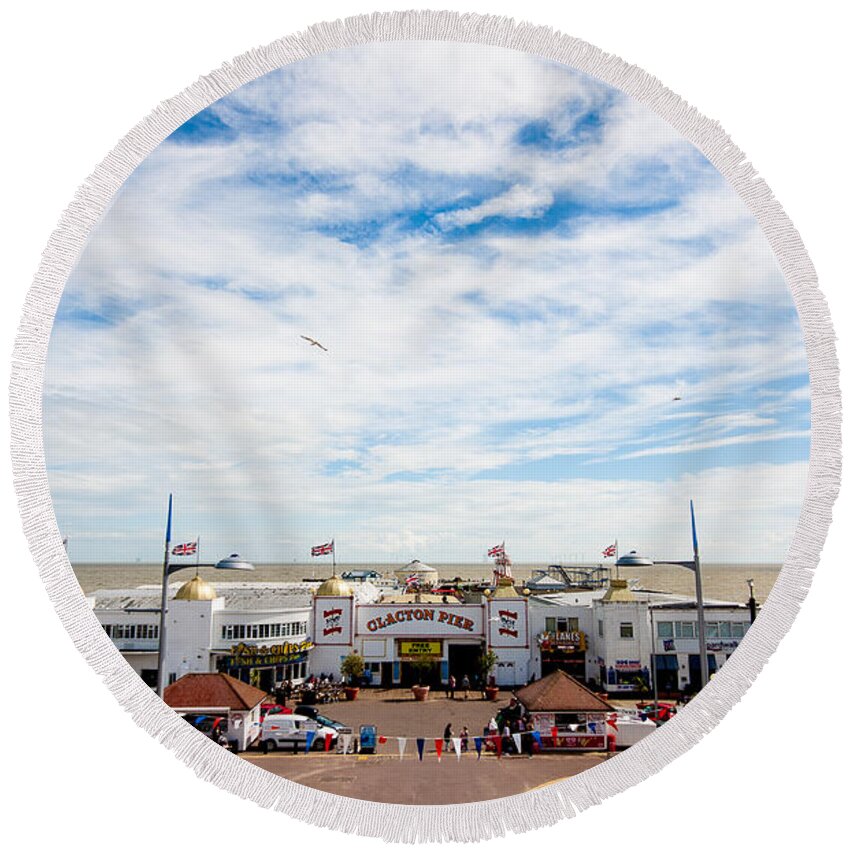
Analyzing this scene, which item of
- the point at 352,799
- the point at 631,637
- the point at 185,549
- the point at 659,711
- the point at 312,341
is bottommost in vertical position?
the point at 352,799

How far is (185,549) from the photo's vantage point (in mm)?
2219

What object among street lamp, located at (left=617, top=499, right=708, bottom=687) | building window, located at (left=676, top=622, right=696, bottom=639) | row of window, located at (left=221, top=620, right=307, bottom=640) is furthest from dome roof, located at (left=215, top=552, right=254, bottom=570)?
building window, located at (left=676, top=622, right=696, bottom=639)

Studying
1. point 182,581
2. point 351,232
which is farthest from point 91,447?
point 351,232

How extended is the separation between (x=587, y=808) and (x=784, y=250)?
2241 millimetres

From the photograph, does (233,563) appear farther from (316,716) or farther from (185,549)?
(316,716)

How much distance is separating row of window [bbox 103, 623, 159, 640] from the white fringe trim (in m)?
0.09

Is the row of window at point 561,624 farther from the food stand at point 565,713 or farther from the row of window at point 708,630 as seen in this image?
the row of window at point 708,630

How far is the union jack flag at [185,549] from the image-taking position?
221 centimetres

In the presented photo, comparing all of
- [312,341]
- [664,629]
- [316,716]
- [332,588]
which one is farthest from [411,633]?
[312,341]

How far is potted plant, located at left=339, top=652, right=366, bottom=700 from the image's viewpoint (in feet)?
7.95

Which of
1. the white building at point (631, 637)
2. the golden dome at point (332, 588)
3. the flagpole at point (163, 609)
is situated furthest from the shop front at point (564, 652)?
the flagpole at point (163, 609)

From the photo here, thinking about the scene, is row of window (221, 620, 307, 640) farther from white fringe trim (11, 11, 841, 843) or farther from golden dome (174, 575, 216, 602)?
white fringe trim (11, 11, 841, 843)

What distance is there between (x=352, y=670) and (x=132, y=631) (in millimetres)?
917

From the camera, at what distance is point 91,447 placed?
218 cm
